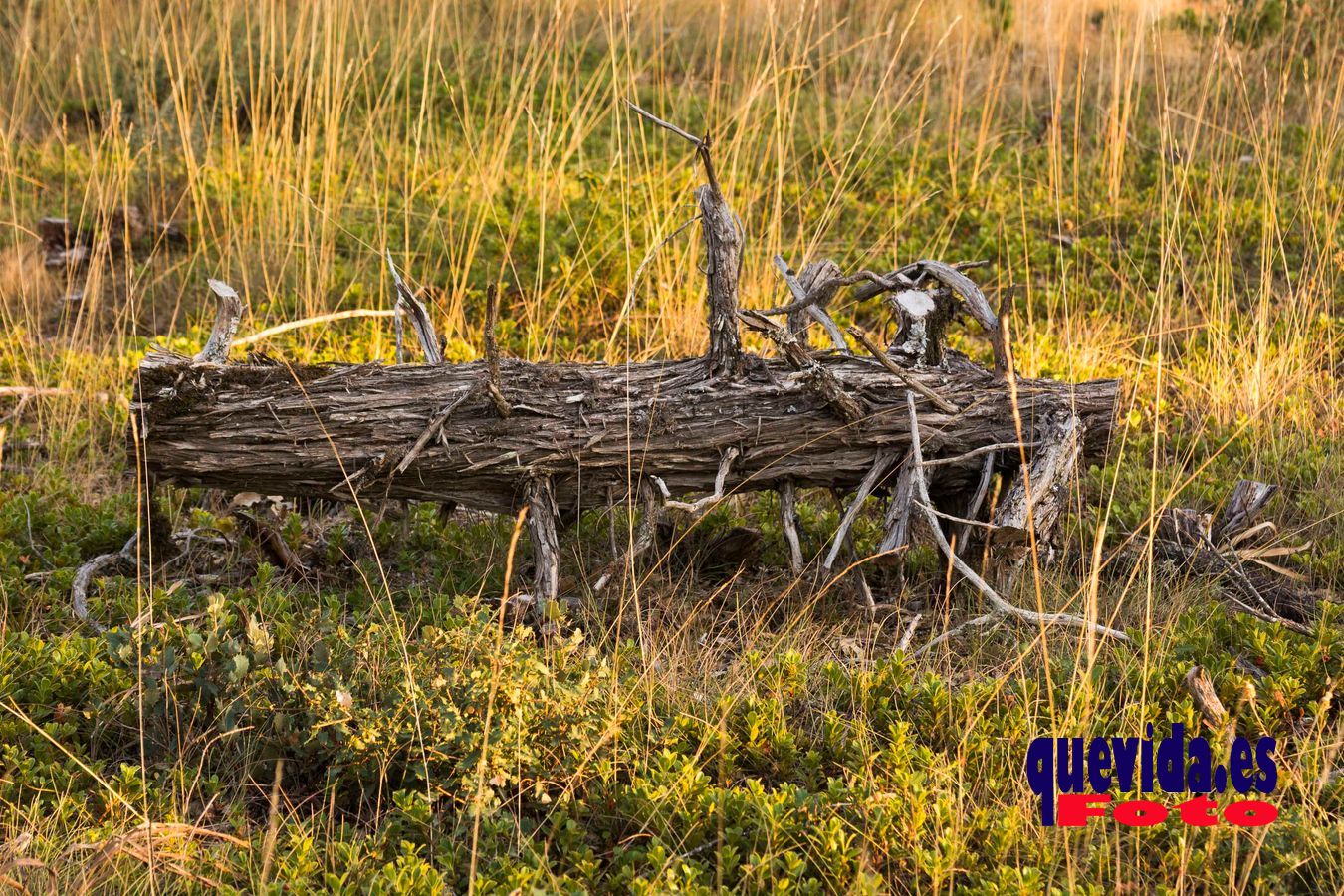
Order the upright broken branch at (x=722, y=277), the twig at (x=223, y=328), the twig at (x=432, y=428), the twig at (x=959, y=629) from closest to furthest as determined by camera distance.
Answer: the twig at (x=959, y=629), the twig at (x=432, y=428), the upright broken branch at (x=722, y=277), the twig at (x=223, y=328)

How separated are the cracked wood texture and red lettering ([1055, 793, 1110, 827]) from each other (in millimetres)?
1256

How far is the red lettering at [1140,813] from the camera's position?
253 cm

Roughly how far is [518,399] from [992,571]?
1.56 meters

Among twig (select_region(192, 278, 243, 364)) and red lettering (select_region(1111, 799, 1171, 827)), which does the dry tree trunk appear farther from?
red lettering (select_region(1111, 799, 1171, 827))

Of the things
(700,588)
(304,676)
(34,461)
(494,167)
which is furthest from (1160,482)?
(34,461)

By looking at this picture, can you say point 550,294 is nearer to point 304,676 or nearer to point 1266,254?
point 304,676

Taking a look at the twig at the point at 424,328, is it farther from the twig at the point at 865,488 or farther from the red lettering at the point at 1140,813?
the red lettering at the point at 1140,813

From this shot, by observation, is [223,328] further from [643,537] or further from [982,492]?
[982,492]

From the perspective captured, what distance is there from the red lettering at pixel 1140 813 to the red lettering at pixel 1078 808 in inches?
1.4

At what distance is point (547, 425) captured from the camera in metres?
3.49

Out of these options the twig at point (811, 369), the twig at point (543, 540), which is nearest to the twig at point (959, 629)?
the twig at point (811, 369)

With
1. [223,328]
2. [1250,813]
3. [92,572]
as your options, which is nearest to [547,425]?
[223,328]

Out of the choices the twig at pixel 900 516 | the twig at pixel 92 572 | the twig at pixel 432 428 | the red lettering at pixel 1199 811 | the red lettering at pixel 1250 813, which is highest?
the twig at pixel 432 428

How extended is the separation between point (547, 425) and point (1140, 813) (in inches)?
74.2
